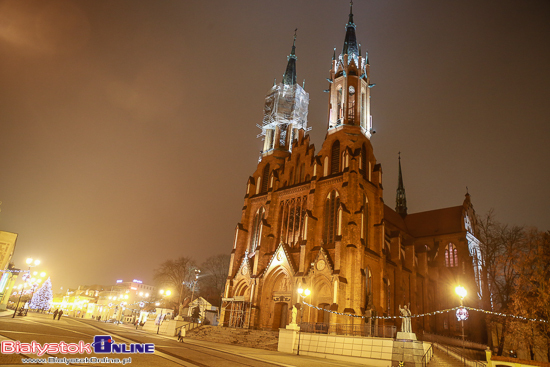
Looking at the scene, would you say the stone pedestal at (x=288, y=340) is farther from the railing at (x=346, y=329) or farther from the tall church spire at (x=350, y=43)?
the tall church spire at (x=350, y=43)

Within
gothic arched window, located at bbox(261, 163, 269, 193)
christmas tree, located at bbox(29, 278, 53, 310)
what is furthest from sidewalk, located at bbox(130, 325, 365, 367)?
christmas tree, located at bbox(29, 278, 53, 310)

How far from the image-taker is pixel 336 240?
30.2m

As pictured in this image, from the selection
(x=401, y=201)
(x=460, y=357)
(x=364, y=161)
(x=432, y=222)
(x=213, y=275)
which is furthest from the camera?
(x=213, y=275)

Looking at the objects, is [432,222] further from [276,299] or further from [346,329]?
[346,329]

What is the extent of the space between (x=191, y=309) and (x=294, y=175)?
1863cm

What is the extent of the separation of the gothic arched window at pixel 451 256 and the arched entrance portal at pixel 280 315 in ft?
86.4

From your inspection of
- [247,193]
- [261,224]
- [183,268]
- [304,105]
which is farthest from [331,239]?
[183,268]

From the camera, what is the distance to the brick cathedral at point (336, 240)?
30172mm

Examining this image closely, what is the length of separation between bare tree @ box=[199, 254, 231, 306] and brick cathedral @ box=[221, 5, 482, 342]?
29906 mm

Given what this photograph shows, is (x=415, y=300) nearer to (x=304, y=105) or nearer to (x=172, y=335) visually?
(x=172, y=335)

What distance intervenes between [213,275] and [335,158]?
41717mm

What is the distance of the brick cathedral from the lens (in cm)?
3017

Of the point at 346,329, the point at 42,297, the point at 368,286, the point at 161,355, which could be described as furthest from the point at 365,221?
the point at 42,297

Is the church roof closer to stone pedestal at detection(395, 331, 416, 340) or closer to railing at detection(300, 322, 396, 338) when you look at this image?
railing at detection(300, 322, 396, 338)
